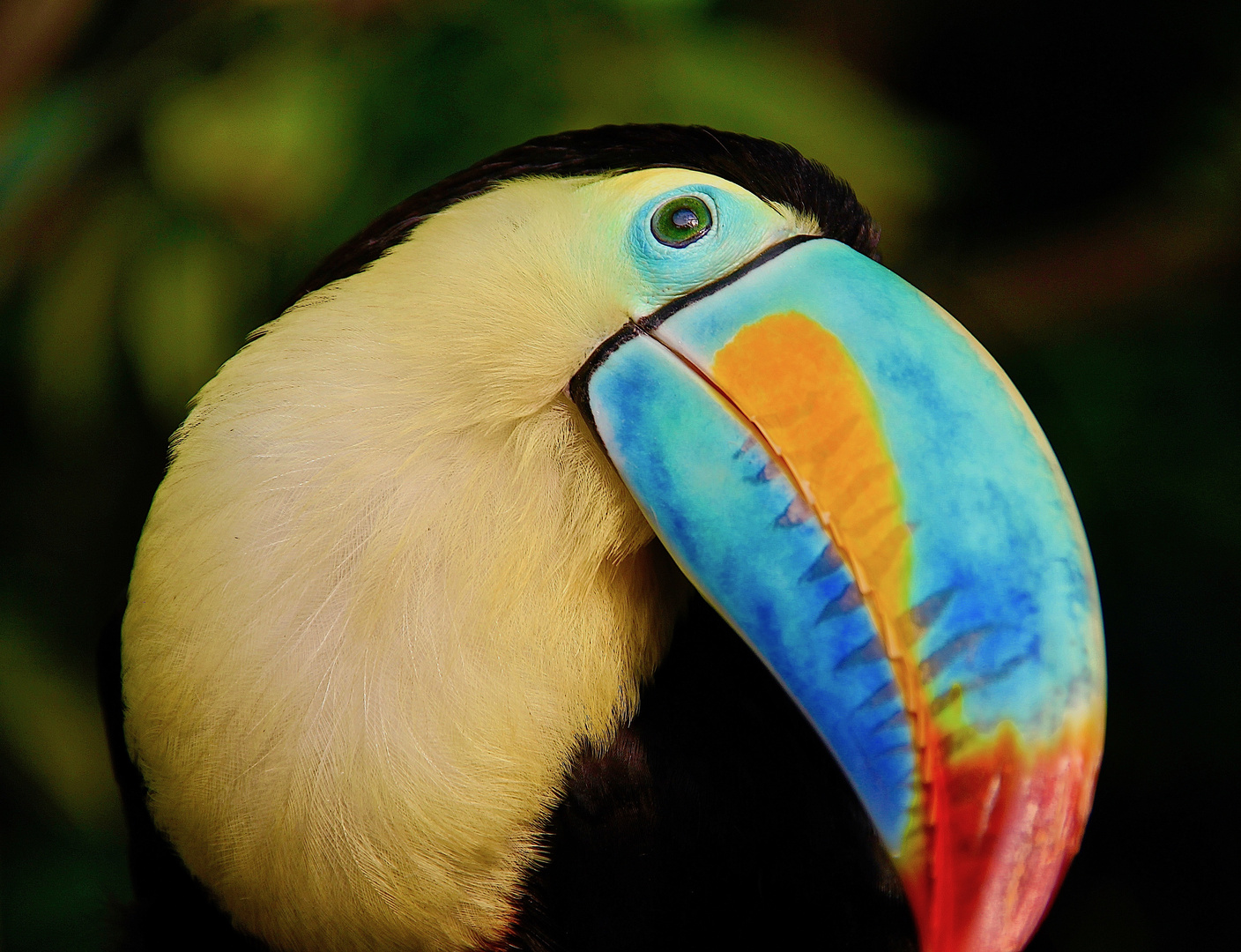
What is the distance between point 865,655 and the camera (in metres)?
0.72

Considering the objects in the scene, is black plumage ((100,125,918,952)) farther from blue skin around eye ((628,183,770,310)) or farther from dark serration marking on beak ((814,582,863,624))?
dark serration marking on beak ((814,582,863,624))

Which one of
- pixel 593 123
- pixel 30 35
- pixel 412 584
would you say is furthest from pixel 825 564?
pixel 30 35

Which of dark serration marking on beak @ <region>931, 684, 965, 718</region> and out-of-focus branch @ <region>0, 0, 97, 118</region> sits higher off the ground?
out-of-focus branch @ <region>0, 0, 97, 118</region>

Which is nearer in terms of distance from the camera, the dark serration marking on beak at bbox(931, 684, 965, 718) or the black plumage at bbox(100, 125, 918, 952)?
the dark serration marking on beak at bbox(931, 684, 965, 718)

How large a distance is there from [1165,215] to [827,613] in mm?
1712

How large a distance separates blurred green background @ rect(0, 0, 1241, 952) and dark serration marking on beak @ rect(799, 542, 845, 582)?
0.78 meters

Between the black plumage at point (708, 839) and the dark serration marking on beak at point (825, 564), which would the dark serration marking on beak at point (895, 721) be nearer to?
the dark serration marking on beak at point (825, 564)

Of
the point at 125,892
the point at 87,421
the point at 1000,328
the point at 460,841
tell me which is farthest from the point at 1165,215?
the point at 125,892

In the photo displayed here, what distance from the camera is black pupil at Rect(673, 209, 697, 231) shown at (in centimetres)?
85

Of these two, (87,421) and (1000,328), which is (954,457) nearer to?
(1000,328)

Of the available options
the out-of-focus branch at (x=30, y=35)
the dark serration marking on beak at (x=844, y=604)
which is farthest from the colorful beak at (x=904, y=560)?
the out-of-focus branch at (x=30, y=35)

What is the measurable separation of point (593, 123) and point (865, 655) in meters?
1.17

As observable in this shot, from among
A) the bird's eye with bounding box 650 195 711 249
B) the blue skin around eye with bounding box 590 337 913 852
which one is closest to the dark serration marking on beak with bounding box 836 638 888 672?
the blue skin around eye with bounding box 590 337 913 852

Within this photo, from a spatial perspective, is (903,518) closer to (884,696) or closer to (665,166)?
(884,696)
